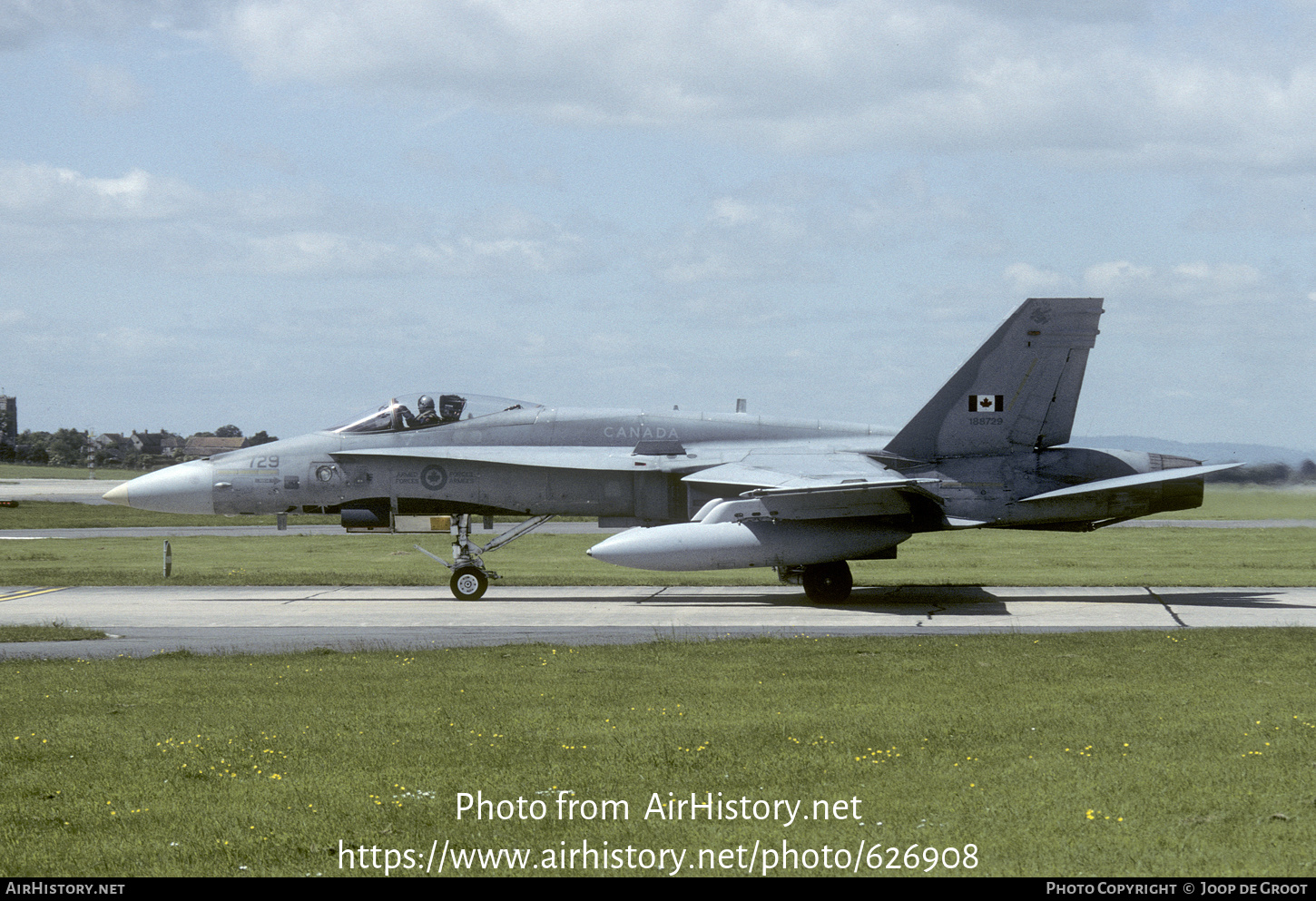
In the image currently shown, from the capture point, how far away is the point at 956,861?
20.6 ft

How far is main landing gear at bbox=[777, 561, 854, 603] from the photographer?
2233 centimetres

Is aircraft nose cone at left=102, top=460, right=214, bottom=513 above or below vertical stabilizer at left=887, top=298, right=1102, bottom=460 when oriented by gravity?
below

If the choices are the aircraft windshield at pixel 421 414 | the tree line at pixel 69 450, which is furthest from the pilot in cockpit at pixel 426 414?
the tree line at pixel 69 450

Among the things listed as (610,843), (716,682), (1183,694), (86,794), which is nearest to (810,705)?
(716,682)

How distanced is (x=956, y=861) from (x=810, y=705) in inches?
178

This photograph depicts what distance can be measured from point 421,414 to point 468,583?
10.9 feet

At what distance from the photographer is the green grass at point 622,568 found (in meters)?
26.5

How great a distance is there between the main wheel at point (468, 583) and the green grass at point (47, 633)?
6.80 m

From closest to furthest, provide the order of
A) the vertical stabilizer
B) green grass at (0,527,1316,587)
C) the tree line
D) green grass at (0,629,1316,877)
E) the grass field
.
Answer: the grass field < green grass at (0,629,1316,877) < the vertical stabilizer < green grass at (0,527,1316,587) < the tree line

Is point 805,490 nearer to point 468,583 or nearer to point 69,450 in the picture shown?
point 468,583

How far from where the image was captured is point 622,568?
30.6 meters

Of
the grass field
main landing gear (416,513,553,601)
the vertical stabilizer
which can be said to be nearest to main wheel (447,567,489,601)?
main landing gear (416,513,553,601)

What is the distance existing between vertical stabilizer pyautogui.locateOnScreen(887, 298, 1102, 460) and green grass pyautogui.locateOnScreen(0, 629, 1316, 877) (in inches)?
332

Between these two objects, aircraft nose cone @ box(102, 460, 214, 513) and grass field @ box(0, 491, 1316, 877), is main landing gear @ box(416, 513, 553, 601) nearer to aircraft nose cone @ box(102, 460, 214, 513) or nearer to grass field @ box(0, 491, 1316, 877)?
aircraft nose cone @ box(102, 460, 214, 513)
